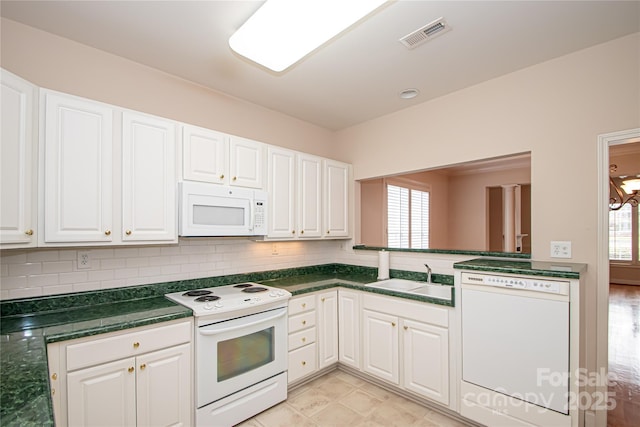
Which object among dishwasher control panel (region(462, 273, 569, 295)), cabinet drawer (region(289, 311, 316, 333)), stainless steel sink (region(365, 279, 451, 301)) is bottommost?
cabinet drawer (region(289, 311, 316, 333))

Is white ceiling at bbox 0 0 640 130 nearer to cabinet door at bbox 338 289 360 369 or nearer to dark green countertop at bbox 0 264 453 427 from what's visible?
dark green countertop at bbox 0 264 453 427

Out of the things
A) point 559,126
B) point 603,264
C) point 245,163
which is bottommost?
point 603,264

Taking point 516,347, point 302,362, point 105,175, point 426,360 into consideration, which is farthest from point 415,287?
point 105,175

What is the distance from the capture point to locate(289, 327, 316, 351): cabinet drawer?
2.67m

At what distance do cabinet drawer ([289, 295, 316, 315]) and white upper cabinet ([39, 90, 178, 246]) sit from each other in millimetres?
1140

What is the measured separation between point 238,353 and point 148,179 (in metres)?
1.45

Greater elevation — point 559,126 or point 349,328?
point 559,126

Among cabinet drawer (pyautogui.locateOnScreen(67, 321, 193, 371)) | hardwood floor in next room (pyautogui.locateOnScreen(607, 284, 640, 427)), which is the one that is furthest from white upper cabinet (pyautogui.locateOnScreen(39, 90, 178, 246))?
hardwood floor in next room (pyautogui.locateOnScreen(607, 284, 640, 427))

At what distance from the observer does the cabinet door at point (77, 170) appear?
1771mm

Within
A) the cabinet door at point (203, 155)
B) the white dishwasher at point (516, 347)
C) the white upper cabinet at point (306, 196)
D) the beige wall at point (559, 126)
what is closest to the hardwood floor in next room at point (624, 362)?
the beige wall at point (559, 126)

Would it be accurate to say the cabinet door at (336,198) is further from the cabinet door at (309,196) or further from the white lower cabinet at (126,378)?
the white lower cabinet at (126,378)

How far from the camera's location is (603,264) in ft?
6.67

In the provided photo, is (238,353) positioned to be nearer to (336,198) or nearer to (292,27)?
(336,198)

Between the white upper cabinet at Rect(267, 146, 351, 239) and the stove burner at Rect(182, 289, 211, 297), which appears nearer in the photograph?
the stove burner at Rect(182, 289, 211, 297)
